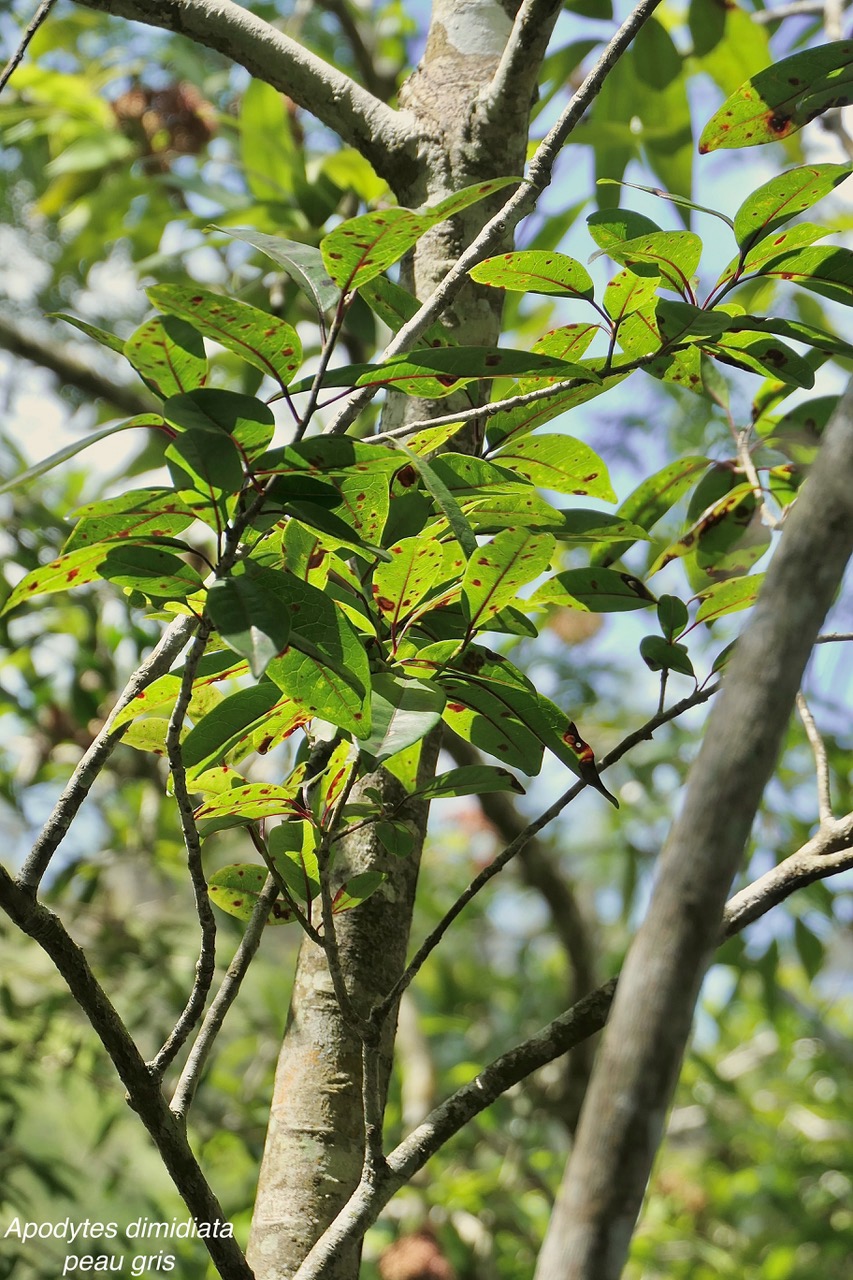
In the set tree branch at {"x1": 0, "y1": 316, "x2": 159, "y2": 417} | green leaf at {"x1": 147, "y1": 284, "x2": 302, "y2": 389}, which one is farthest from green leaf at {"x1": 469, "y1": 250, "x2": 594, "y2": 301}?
tree branch at {"x1": 0, "y1": 316, "x2": 159, "y2": 417}

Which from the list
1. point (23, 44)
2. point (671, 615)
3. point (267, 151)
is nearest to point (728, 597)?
point (671, 615)

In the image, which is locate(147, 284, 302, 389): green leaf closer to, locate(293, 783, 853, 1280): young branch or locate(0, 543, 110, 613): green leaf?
locate(0, 543, 110, 613): green leaf

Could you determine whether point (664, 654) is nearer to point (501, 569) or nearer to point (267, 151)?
point (501, 569)

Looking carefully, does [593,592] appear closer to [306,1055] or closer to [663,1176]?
[306,1055]

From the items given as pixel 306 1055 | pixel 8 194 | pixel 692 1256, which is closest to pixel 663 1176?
pixel 692 1256

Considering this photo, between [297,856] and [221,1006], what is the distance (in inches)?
3.0

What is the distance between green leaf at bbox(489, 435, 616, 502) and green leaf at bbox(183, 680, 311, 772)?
0.52 feet

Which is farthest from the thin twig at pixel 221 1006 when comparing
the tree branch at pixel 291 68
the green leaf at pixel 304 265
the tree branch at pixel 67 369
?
the tree branch at pixel 67 369

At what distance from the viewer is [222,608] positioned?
33 cm

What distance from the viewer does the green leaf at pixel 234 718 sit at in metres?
0.43

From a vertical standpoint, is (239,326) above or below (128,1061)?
above

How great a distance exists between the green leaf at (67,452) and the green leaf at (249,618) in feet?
0.20

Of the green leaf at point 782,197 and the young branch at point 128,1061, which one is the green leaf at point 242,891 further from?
the green leaf at point 782,197

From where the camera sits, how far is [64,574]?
15.1 inches
